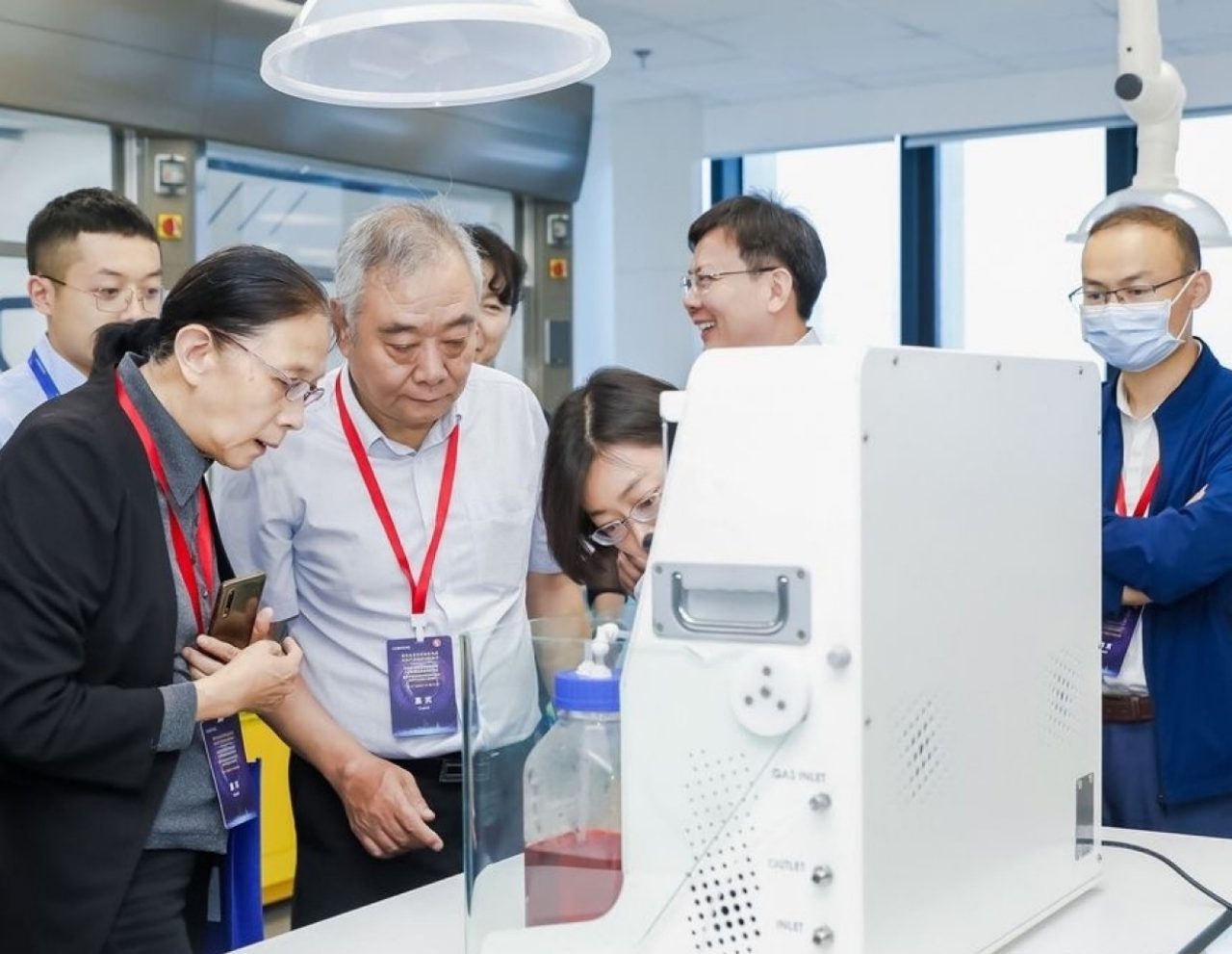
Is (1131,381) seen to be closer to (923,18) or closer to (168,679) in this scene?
(168,679)

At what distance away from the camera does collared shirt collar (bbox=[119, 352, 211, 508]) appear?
62.0 inches

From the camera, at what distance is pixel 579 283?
25.9ft

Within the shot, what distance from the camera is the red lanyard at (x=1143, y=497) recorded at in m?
2.10

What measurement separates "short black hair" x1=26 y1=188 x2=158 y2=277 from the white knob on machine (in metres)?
2.09

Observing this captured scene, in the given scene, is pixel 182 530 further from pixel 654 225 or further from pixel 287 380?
pixel 654 225

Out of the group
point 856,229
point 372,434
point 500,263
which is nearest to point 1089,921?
point 372,434

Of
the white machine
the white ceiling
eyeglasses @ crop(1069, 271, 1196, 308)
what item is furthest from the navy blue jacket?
the white ceiling

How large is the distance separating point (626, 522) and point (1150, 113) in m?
1.18

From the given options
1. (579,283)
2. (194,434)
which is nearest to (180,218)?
(194,434)

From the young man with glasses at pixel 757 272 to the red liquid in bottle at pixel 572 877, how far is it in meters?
1.52

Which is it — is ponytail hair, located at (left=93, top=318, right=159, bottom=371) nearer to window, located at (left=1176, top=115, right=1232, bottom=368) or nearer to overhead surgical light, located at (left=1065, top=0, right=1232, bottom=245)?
overhead surgical light, located at (left=1065, top=0, right=1232, bottom=245)

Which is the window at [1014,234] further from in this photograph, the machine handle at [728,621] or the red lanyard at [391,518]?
the machine handle at [728,621]

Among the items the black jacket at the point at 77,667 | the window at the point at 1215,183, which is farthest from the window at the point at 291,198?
the window at the point at 1215,183

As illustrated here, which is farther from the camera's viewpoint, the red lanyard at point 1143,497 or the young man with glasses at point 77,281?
the young man with glasses at point 77,281
